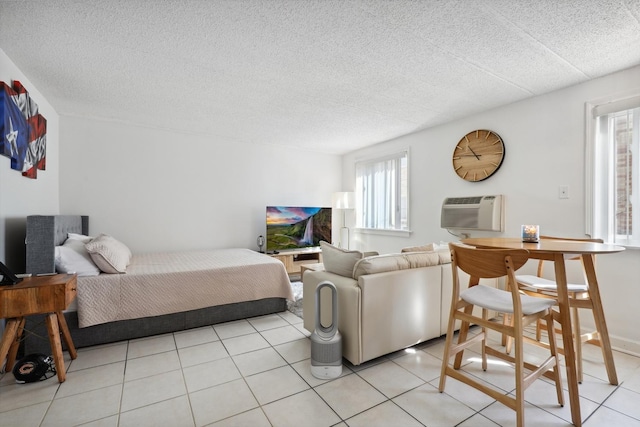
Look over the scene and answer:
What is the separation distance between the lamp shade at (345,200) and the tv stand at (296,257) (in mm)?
939

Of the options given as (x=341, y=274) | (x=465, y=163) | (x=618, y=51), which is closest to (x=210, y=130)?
(x=341, y=274)

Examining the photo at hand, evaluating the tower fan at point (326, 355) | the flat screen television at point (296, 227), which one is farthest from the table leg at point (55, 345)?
the flat screen television at point (296, 227)

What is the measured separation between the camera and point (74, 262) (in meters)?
2.50

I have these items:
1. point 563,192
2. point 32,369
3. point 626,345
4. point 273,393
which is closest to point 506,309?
point 273,393

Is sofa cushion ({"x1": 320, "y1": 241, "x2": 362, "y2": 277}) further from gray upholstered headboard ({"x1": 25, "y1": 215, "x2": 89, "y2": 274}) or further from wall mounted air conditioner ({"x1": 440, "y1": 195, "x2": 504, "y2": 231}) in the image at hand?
gray upholstered headboard ({"x1": 25, "y1": 215, "x2": 89, "y2": 274})

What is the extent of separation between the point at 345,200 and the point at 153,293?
3558 mm

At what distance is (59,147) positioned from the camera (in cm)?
371

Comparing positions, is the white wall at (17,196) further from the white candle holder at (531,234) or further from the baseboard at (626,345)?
the baseboard at (626,345)

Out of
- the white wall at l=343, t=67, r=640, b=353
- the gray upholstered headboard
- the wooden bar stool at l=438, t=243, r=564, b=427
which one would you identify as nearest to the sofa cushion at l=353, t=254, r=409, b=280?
the wooden bar stool at l=438, t=243, r=564, b=427

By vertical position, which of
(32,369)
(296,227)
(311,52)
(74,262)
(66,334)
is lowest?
(32,369)

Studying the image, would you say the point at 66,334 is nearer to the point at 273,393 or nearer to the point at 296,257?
the point at 273,393

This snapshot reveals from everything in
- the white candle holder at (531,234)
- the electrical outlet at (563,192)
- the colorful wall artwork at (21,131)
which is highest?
the colorful wall artwork at (21,131)

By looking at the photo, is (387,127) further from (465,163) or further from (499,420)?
(499,420)

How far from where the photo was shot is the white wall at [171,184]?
386 centimetres
